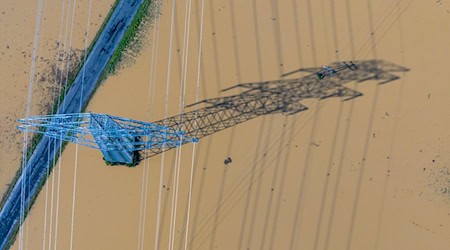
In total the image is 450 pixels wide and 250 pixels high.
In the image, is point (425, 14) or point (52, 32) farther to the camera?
point (52, 32)

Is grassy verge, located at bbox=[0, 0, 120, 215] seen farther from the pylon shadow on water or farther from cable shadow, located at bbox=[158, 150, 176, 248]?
cable shadow, located at bbox=[158, 150, 176, 248]

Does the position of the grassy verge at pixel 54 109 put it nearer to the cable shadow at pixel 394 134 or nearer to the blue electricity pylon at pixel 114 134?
the blue electricity pylon at pixel 114 134

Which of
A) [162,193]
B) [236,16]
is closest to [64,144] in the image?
[162,193]

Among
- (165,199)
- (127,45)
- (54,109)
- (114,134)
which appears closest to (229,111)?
(165,199)

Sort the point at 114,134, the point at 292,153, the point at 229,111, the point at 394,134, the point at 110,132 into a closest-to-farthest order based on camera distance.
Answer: the point at 110,132
the point at 114,134
the point at 394,134
the point at 292,153
the point at 229,111

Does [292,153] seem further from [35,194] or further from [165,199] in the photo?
[35,194]

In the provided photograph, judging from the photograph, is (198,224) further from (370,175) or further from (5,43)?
(5,43)
